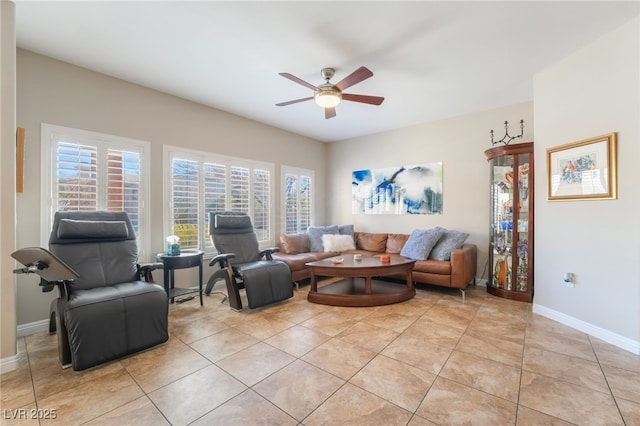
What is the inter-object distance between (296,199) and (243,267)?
2.44m

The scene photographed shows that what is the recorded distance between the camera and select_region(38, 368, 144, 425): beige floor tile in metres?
1.56

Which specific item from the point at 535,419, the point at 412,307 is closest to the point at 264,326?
the point at 412,307

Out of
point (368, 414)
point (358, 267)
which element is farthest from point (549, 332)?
point (368, 414)

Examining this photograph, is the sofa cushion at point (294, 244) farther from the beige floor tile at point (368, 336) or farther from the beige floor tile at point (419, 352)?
the beige floor tile at point (419, 352)

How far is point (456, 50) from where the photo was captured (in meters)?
2.66

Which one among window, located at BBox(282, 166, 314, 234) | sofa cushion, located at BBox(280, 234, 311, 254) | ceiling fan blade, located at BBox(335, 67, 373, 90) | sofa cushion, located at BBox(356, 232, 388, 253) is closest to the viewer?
ceiling fan blade, located at BBox(335, 67, 373, 90)

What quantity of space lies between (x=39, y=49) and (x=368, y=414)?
429 cm

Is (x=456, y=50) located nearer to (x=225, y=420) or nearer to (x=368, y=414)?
(x=368, y=414)

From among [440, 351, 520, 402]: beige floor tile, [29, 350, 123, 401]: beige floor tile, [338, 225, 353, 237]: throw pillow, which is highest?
[338, 225, 353, 237]: throw pillow

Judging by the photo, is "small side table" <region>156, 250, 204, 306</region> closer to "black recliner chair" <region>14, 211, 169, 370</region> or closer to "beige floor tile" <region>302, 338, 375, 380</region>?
"black recliner chair" <region>14, 211, 169, 370</region>

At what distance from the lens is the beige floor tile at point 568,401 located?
1.54m

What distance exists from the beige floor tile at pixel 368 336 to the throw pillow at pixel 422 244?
1674 millimetres

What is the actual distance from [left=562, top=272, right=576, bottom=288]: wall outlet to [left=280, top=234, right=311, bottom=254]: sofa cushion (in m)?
3.54

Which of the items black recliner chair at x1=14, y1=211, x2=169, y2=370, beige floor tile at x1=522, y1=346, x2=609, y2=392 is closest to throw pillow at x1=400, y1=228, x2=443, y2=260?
beige floor tile at x1=522, y1=346, x2=609, y2=392
